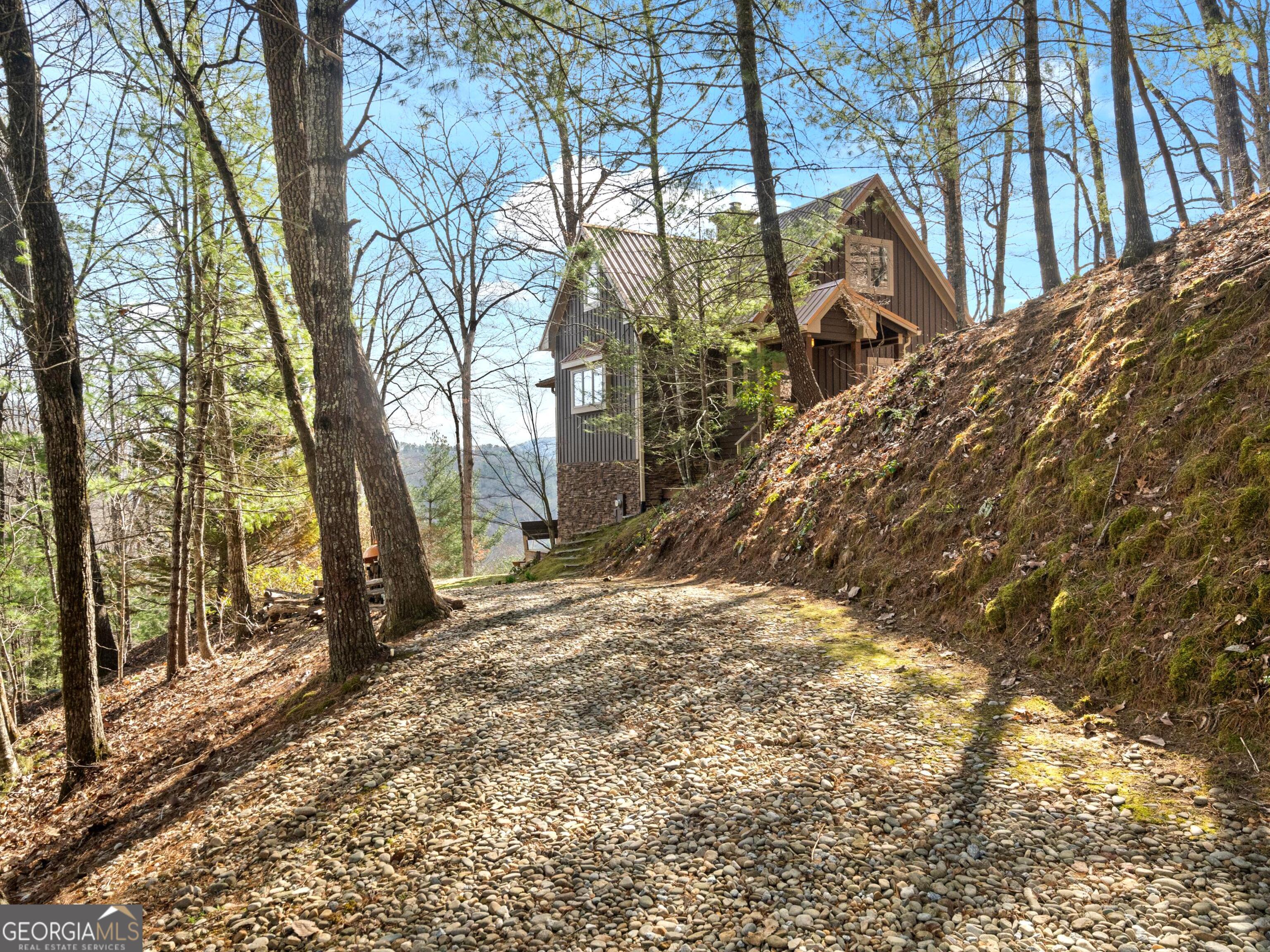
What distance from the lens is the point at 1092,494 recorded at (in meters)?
5.29

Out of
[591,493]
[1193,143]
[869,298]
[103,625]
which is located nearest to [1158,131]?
[1193,143]

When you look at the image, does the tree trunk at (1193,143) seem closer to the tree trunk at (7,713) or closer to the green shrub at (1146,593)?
the green shrub at (1146,593)

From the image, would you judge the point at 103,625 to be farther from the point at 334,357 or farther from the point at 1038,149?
the point at 1038,149

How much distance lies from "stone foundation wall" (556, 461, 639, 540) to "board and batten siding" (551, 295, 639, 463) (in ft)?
0.79

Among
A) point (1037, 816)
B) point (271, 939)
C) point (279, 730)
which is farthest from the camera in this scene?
point (279, 730)

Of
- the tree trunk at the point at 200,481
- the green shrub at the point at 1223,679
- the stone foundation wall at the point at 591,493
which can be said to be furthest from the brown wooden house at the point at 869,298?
the green shrub at the point at 1223,679

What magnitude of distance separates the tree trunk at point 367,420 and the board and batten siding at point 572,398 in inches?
331

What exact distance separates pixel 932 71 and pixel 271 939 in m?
10.7

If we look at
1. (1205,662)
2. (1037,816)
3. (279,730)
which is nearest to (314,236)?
(279,730)

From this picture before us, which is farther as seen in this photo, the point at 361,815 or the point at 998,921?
the point at 361,815

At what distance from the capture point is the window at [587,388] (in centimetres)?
1908

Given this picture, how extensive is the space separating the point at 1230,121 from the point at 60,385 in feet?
43.4

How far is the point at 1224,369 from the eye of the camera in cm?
512

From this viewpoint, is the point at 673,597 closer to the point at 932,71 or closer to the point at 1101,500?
the point at 1101,500
